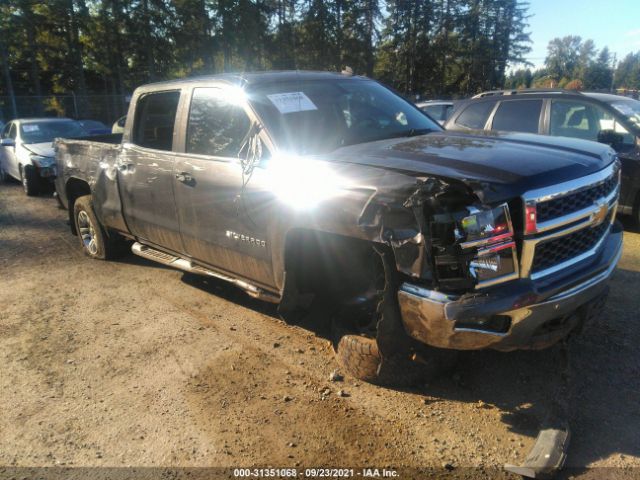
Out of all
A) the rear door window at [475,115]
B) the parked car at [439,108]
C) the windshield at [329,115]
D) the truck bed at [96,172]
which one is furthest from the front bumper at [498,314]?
the parked car at [439,108]

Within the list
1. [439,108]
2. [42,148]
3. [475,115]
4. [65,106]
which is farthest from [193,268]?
[65,106]

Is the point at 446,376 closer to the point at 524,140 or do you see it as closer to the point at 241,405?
the point at 241,405

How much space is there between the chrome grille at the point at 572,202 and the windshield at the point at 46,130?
37.8ft

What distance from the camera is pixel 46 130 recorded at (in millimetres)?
11711

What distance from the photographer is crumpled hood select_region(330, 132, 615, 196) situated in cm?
262

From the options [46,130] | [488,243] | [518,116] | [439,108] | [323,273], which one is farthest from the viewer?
[439,108]

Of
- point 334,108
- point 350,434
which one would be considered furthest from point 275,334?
point 334,108

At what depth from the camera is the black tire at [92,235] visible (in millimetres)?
5984

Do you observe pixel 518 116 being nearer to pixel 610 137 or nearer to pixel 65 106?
pixel 610 137

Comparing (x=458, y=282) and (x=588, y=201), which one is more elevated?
(x=588, y=201)

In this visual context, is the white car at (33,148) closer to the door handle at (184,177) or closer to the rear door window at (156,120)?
the rear door window at (156,120)

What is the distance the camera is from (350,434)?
2854 mm

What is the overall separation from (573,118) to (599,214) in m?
4.45

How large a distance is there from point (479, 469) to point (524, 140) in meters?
2.05
